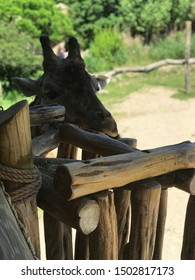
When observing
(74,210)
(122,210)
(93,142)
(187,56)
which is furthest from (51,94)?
(187,56)

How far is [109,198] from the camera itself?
1428 millimetres

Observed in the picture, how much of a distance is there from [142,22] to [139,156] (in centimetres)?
1368

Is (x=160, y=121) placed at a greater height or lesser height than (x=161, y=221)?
lesser

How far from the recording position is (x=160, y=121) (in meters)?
8.20

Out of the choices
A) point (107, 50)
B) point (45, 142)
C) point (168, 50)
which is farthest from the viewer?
point (168, 50)

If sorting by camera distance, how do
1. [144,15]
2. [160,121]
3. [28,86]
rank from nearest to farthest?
[28,86] → [160,121] → [144,15]

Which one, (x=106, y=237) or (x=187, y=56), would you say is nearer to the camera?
(x=106, y=237)

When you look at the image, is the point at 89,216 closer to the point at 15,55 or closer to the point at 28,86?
the point at 28,86

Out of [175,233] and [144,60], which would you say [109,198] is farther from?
[144,60]

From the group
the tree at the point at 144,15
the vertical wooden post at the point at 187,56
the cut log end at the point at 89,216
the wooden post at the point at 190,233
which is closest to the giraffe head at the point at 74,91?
the wooden post at the point at 190,233

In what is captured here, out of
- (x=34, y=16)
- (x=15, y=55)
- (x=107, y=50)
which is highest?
(x=34, y=16)

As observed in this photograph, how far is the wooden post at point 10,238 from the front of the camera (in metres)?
1.01

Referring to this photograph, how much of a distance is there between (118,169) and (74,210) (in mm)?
190
